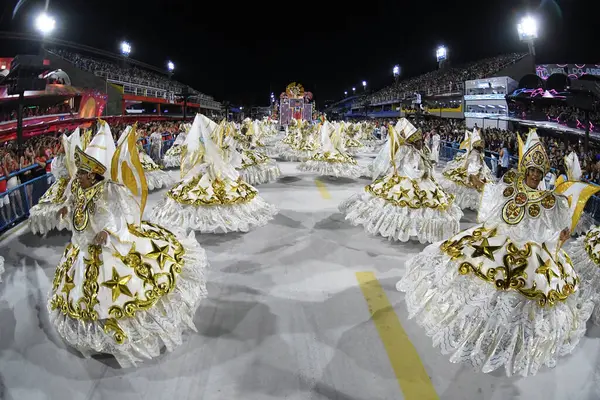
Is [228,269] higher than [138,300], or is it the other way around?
[138,300]

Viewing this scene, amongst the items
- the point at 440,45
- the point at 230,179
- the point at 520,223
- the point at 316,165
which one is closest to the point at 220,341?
the point at 520,223

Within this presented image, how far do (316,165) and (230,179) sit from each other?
5861 mm

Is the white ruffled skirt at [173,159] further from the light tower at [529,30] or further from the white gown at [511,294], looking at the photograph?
the light tower at [529,30]

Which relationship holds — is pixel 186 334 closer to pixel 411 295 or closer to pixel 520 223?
pixel 411 295

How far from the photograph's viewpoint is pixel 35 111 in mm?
16188

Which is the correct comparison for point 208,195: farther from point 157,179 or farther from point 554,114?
point 554,114

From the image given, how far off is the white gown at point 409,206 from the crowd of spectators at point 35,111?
42.4 feet

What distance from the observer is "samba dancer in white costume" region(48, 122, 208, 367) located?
330 centimetres

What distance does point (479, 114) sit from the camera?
25141 mm

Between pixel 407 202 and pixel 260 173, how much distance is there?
6022 mm

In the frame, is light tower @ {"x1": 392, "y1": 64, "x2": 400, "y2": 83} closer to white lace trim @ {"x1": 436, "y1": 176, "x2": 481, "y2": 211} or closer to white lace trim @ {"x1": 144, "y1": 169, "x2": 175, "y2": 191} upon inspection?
white lace trim @ {"x1": 144, "y1": 169, "x2": 175, "y2": 191}

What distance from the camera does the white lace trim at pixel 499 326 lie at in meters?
3.20

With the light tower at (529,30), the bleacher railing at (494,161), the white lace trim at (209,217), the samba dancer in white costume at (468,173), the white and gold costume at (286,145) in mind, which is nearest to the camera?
the white lace trim at (209,217)

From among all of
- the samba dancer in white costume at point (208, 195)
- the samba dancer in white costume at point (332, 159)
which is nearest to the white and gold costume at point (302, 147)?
the samba dancer in white costume at point (332, 159)
